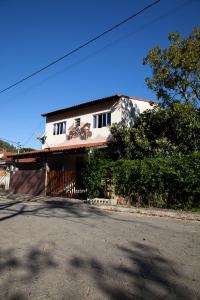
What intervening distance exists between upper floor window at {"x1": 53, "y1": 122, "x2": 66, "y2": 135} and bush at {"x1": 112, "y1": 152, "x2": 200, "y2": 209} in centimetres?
1252

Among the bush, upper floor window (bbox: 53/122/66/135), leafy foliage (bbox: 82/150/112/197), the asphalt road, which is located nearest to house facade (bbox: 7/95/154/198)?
upper floor window (bbox: 53/122/66/135)

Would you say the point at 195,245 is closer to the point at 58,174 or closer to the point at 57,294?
the point at 57,294

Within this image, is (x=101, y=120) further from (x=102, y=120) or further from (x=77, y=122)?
(x=77, y=122)

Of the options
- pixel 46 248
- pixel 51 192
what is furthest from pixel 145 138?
pixel 46 248

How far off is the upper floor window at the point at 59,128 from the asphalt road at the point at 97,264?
18.5 m

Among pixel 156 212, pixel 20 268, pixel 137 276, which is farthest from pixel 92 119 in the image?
pixel 137 276

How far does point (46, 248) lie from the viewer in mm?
5359

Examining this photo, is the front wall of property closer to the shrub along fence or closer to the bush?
the shrub along fence

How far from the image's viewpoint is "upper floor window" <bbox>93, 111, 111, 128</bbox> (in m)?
21.9

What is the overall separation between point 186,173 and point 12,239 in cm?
824

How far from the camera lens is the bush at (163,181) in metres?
11.8

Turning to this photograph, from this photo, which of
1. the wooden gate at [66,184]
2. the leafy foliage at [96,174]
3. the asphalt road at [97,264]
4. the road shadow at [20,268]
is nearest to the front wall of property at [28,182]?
the wooden gate at [66,184]

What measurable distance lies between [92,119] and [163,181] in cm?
1173

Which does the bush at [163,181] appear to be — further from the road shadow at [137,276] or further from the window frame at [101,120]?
the window frame at [101,120]
